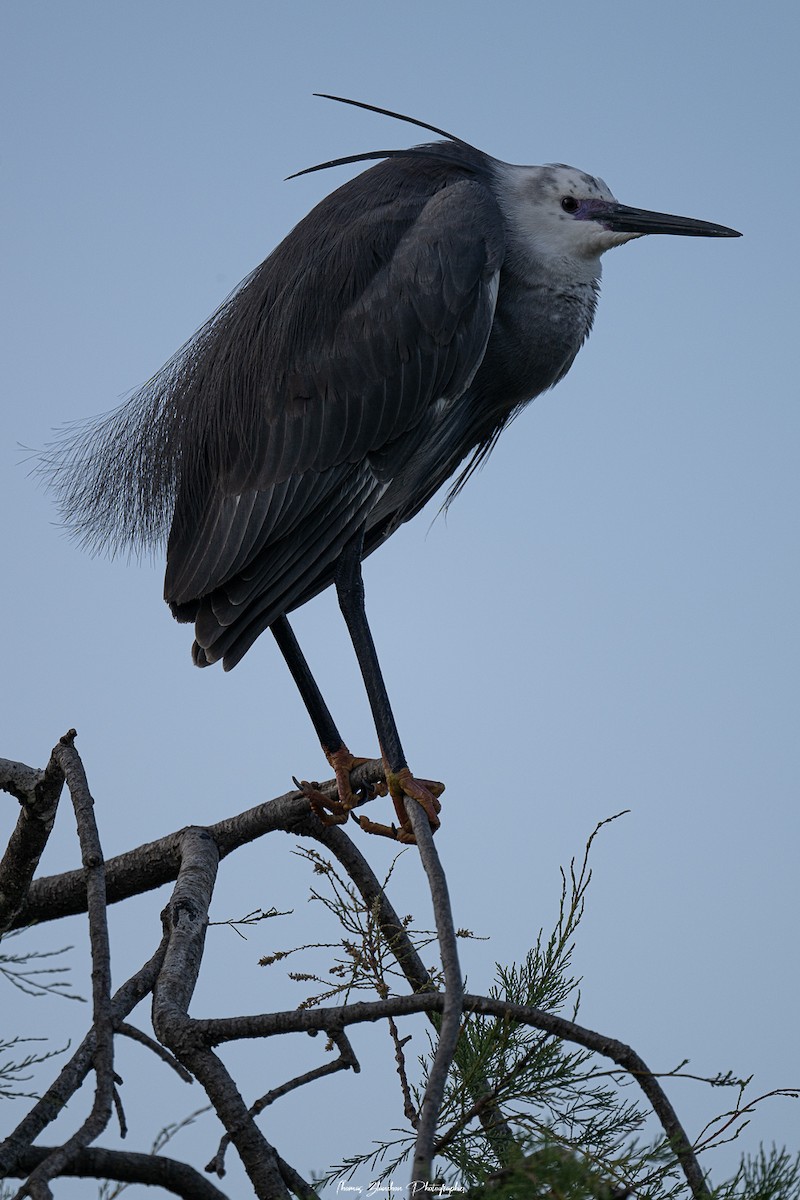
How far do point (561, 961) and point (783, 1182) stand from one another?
57 centimetres

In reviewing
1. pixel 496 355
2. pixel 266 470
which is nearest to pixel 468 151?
pixel 496 355

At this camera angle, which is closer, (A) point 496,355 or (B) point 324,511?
(B) point 324,511

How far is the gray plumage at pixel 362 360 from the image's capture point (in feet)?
7.86

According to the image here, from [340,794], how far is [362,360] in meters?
0.87

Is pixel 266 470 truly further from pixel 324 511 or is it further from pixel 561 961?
pixel 561 961

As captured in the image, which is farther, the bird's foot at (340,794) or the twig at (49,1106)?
the bird's foot at (340,794)

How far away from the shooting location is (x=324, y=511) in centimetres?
240

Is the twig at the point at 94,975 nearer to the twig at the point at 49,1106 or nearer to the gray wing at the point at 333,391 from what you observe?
the twig at the point at 49,1106

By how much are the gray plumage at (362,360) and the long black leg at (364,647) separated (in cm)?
4

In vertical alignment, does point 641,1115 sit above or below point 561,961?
below

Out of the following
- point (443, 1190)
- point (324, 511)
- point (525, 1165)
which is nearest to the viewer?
point (525, 1165)

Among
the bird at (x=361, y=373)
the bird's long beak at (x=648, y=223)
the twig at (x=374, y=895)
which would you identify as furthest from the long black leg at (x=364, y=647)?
the bird's long beak at (x=648, y=223)

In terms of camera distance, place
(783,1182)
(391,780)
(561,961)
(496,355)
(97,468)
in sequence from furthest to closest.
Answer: (97,468), (496,355), (391,780), (561,961), (783,1182)

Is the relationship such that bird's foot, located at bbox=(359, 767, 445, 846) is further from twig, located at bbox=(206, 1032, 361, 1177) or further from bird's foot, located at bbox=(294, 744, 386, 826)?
twig, located at bbox=(206, 1032, 361, 1177)
